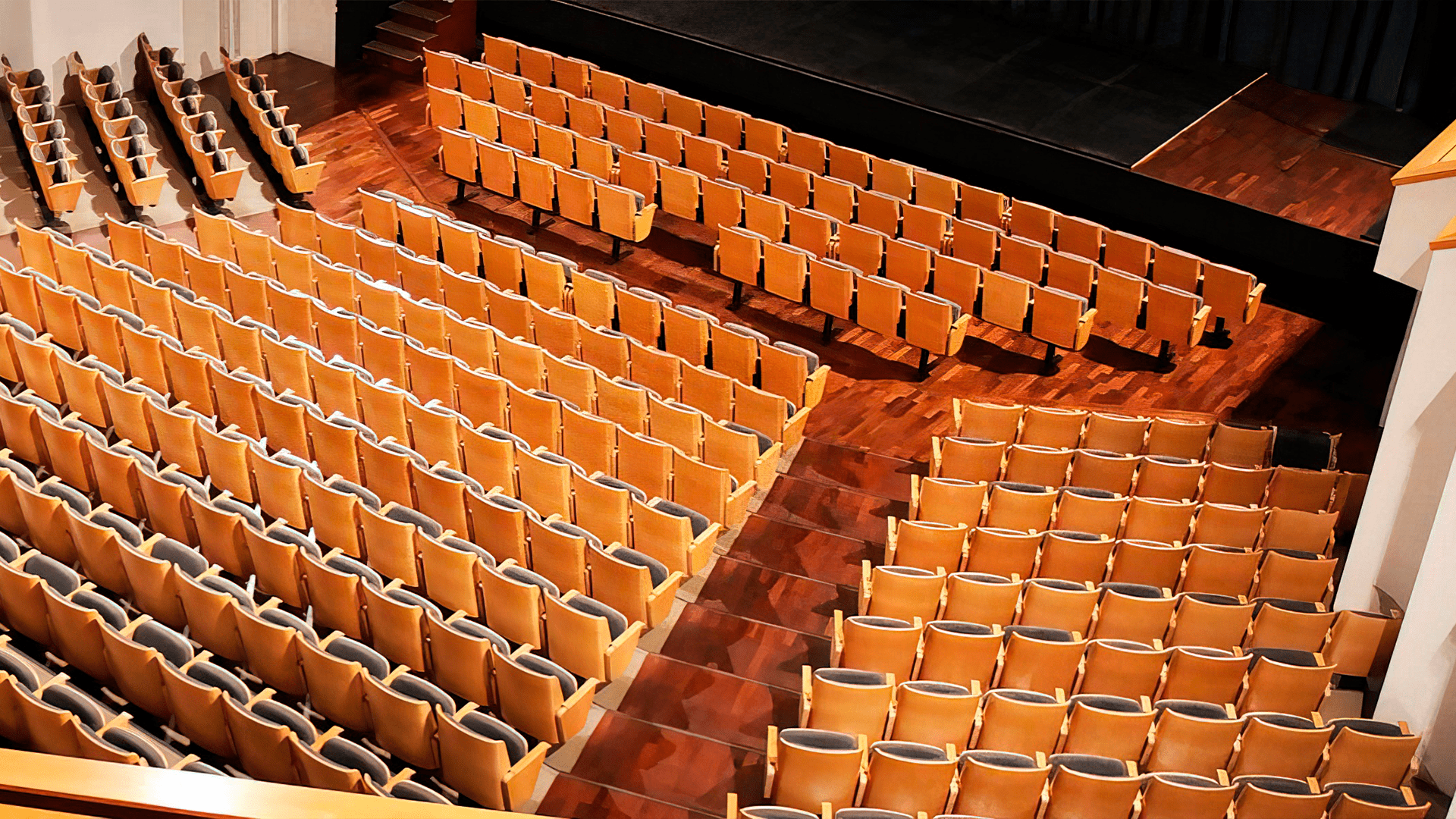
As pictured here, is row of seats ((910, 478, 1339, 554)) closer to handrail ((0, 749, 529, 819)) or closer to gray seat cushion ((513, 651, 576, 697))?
gray seat cushion ((513, 651, 576, 697))

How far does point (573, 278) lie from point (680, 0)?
1.86 m

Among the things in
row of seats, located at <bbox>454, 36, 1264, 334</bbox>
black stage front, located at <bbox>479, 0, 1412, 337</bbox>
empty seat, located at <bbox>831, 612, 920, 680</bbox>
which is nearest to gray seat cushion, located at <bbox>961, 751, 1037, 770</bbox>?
empty seat, located at <bbox>831, 612, 920, 680</bbox>

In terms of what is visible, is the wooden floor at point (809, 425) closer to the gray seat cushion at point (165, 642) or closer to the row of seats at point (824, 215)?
the row of seats at point (824, 215)

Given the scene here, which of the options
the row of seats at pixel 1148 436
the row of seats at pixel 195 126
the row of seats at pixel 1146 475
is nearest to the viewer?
the row of seats at pixel 1146 475

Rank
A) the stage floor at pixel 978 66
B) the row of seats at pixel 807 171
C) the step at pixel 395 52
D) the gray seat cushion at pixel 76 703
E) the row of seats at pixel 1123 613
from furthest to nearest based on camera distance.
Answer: the step at pixel 395 52 < the stage floor at pixel 978 66 < the row of seats at pixel 807 171 < the row of seats at pixel 1123 613 < the gray seat cushion at pixel 76 703

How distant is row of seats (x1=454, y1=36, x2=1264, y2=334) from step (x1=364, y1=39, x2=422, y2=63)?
386 mm

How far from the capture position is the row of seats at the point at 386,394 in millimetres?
2473

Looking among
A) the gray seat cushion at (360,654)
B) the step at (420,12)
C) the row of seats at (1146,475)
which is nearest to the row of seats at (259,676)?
the gray seat cushion at (360,654)

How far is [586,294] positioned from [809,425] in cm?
59

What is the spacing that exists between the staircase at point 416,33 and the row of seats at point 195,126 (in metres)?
0.63

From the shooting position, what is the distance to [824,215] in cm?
353

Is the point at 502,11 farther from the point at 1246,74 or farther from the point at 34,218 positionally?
the point at 1246,74

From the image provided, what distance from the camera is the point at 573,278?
10.3ft

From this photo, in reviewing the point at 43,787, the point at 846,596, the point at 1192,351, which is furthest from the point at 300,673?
the point at 1192,351
